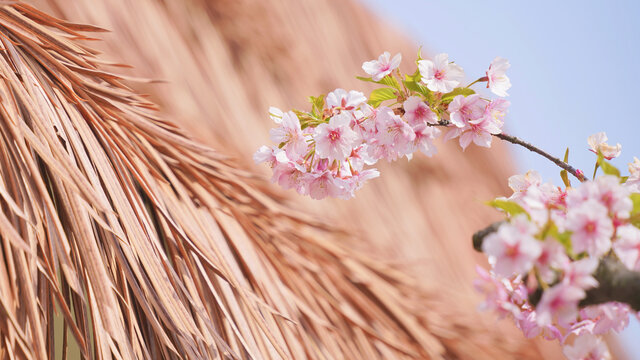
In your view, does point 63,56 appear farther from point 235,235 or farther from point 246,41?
point 246,41

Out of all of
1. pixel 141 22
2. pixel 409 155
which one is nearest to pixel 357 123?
pixel 409 155

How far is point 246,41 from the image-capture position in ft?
4.78

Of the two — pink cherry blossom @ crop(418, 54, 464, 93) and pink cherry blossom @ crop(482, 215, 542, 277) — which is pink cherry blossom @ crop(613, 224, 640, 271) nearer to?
pink cherry blossom @ crop(482, 215, 542, 277)

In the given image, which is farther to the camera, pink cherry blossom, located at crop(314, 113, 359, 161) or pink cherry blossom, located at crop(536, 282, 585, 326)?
pink cherry blossom, located at crop(314, 113, 359, 161)

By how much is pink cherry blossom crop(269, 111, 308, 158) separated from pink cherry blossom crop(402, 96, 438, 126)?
102mm

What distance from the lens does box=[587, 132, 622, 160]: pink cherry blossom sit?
1.57 ft

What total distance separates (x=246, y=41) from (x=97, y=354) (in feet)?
3.70

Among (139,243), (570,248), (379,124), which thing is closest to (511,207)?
(570,248)

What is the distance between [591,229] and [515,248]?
52 mm

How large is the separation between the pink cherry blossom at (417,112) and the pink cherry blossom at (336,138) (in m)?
0.05

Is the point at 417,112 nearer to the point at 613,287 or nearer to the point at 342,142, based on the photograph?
the point at 342,142

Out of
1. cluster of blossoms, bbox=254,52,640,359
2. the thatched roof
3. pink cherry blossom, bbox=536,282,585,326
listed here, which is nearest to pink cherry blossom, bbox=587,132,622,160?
cluster of blossoms, bbox=254,52,640,359

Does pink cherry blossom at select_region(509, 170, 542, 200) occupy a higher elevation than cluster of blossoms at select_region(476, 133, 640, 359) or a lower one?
higher

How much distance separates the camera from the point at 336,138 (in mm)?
458
